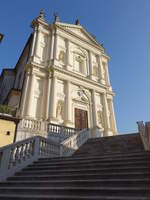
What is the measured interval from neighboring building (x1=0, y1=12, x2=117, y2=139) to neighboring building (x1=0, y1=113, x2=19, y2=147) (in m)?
2.03

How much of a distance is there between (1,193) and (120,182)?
3.09 meters

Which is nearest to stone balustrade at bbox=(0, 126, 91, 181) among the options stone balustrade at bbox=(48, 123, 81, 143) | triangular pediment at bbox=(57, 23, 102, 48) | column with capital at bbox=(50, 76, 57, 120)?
stone balustrade at bbox=(48, 123, 81, 143)

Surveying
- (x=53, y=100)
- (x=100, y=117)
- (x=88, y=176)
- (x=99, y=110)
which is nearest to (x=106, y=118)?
(x=100, y=117)

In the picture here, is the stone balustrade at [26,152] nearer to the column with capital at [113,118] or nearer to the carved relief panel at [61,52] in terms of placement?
the column with capital at [113,118]

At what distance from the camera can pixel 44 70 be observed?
59.7 ft

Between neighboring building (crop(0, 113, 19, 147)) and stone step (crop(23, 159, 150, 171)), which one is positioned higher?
neighboring building (crop(0, 113, 19, 147))

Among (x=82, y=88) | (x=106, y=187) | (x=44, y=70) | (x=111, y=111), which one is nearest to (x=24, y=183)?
(x=106, y=187)

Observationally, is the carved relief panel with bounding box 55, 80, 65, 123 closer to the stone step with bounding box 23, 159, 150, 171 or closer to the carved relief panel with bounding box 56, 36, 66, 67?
the carved relief panel with bounding box 56, 36, 66, 67

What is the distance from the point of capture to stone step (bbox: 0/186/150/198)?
134 inches

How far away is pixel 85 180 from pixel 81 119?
46.7ft

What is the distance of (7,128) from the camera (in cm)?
1030


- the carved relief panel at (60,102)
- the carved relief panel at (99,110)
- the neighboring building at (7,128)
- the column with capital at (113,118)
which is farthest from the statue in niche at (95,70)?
the neighboring building at (7,128)

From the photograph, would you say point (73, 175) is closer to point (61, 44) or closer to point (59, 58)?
point (59, 58)

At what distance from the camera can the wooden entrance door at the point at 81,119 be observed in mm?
17984
